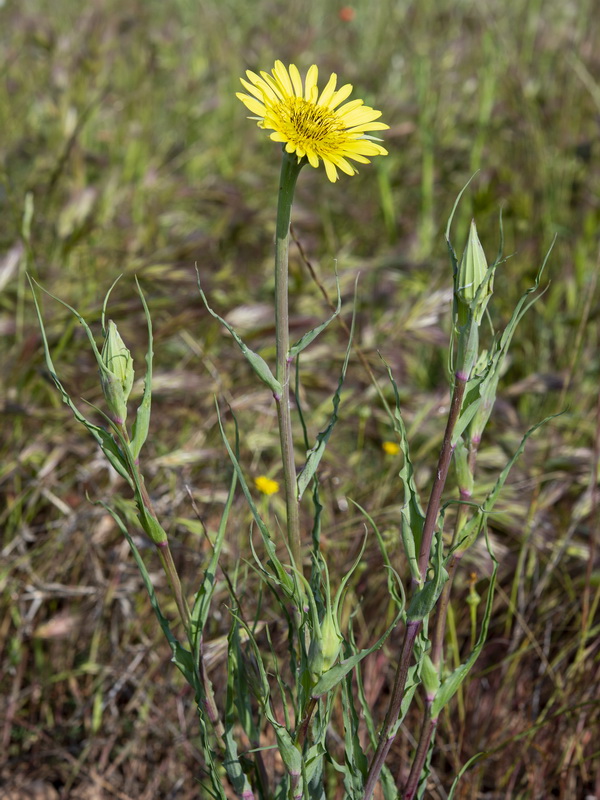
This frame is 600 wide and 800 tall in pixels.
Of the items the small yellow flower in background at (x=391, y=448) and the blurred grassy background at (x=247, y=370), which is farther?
the small yellow flower in background at (x=391, y=448)

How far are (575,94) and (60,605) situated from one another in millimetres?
2408

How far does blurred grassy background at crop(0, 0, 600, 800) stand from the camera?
133 centimetres

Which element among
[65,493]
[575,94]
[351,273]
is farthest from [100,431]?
[575,94]

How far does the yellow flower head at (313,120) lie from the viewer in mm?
721

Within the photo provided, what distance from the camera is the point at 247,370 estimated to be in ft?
5.67

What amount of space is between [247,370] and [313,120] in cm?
99

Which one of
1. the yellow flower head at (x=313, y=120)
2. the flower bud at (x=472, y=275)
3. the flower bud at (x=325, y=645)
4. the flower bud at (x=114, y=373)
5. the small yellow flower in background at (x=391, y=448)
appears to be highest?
the yellow flower head at (x=313, y=120)

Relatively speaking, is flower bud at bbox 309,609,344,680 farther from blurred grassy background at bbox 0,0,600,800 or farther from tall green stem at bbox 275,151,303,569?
blurred grassy background at bbox 0,0,600,800

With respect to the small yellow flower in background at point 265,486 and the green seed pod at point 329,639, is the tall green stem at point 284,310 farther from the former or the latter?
the small yellow flower in background at point 265,486

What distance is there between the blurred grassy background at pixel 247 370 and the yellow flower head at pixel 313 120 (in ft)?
0.77

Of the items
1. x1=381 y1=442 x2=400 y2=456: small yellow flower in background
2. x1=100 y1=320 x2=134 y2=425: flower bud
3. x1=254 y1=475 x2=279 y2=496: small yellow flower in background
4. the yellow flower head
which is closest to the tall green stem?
the yellow flower head

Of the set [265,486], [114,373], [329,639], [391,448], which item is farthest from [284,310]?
[391,448]

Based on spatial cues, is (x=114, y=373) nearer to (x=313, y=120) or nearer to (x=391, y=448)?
(x=313, y=120)

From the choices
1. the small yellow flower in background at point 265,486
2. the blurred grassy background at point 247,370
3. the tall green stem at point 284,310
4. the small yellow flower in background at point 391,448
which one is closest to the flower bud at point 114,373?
the tall green stem at point 284,310
